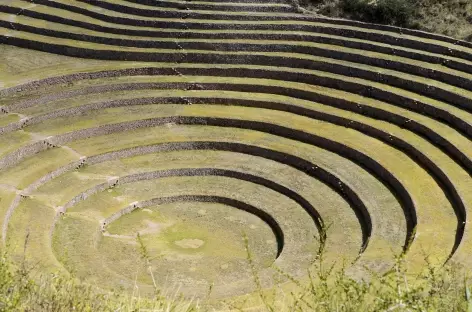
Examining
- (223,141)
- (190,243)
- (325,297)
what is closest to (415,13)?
(223,141)

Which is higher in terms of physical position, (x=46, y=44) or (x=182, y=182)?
(x=46, y=44)

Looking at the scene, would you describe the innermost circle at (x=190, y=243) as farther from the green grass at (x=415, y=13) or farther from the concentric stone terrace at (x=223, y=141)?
the green grass at (x=415, y=13)

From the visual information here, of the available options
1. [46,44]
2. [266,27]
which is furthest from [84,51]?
[266,27]

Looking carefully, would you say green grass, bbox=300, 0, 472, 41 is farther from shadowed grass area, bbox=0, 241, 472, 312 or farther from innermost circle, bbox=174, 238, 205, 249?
shadowed grass area, bbox=0, 241, 472, 312

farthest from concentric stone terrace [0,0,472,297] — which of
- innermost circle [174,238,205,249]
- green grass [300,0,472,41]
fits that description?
green grass [300,0,472,41]

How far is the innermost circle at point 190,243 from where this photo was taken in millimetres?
18141

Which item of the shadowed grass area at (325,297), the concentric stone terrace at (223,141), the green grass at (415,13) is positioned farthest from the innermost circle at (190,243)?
the green grass at (415,13)

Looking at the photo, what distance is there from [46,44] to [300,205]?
1581 cm

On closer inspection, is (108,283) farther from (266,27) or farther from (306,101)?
(266,27)

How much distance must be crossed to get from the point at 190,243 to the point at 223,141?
5327mm

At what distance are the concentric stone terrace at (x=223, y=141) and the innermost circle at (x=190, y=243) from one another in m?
0.07

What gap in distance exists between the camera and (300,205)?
19516mm

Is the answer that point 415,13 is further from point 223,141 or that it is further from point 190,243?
point 190,243

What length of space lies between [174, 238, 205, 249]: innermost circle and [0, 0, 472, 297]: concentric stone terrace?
7 centimetres
